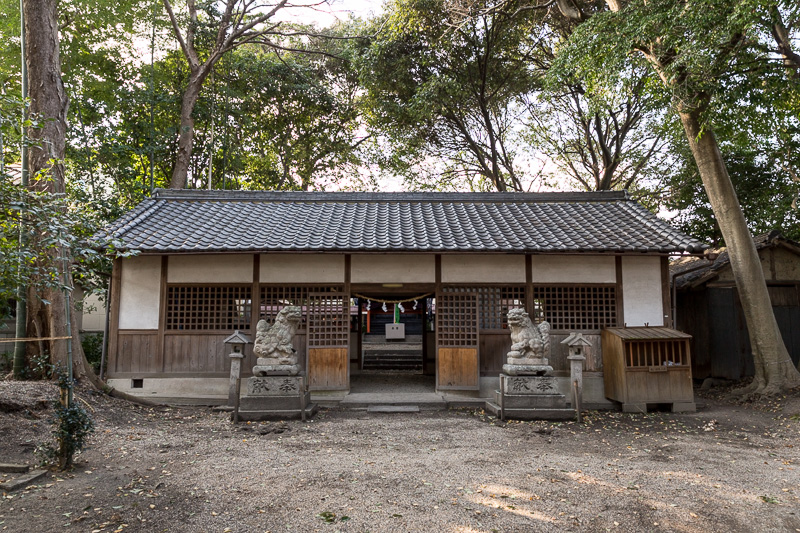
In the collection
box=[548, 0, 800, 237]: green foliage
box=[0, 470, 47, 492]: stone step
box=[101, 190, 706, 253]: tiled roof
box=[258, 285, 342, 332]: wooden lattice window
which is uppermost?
box=[548, 0, 800, 237]: green foliage

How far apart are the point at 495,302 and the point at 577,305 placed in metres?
1.64

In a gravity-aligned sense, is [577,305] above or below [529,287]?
below

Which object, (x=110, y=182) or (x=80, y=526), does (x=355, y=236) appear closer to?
(x=80, y=526)

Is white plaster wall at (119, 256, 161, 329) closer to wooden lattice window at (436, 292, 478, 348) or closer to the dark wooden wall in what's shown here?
wooden lattice window at (436, 292, 478, 348)

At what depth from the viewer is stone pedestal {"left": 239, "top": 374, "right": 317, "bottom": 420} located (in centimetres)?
800

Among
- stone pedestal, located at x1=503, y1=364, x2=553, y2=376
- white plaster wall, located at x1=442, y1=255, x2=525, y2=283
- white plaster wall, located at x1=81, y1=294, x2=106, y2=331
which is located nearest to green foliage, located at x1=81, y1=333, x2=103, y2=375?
white plaster wall, located at x1=81, y1=294, x2=106, y2=331

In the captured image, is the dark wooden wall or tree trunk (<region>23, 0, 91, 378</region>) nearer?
tree trunk (<region>23, 0, 91, 378</region>)

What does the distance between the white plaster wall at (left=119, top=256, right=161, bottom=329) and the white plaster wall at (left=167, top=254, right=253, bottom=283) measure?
1.11 feet

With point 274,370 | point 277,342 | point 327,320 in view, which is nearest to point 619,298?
point 327,320

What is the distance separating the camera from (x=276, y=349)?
27.1 ft

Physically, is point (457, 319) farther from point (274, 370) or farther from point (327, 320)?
point (274, 370)

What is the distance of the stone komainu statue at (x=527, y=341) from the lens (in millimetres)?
8328

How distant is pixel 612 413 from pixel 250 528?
6.99m

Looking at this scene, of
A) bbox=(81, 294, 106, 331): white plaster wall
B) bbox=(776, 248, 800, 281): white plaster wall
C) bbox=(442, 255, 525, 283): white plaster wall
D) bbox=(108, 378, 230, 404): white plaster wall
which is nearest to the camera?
bbox=(108, 378, 230, 404): white plaster wall
